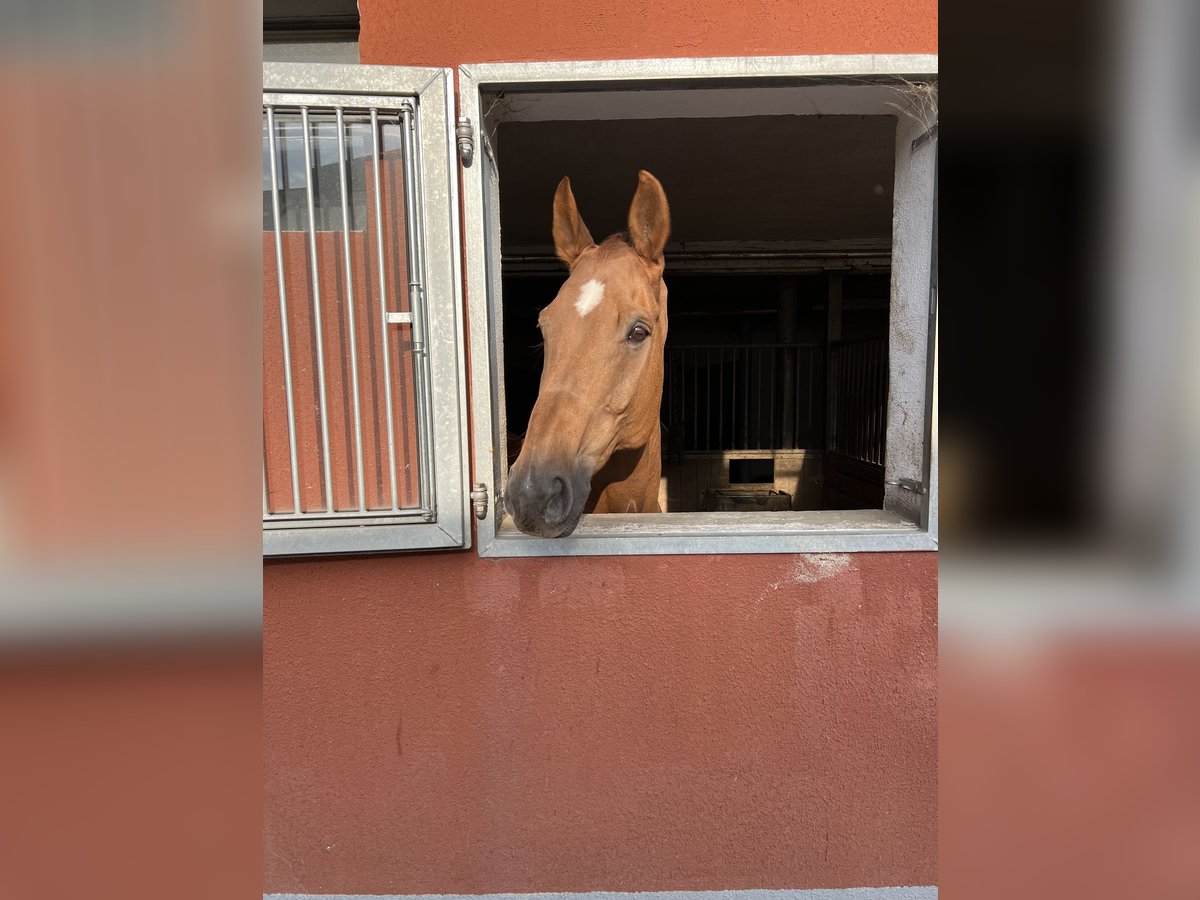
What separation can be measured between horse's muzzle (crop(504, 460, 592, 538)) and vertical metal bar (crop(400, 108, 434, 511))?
327mm

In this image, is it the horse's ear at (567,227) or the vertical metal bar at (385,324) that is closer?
the vertical metal bar at (385,324)

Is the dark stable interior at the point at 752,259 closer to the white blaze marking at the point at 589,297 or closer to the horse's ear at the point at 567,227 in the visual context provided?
the horse's ear at the point at 567,227

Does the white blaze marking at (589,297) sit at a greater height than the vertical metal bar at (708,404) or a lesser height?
greater

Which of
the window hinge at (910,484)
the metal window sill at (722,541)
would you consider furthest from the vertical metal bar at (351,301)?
the window hinge at (910,484)

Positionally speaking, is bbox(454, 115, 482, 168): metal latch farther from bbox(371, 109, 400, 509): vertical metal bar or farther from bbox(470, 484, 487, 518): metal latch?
bbox(470, 484, 487, 518): metal latch

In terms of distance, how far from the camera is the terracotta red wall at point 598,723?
2.11m

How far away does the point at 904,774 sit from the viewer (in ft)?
7.14

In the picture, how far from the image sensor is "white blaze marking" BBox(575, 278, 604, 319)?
207cm

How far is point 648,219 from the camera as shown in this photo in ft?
7.63

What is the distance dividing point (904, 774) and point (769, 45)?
241 cm

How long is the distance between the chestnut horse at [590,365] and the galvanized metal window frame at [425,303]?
0.26 m

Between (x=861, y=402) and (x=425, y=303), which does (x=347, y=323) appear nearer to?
(x=425, y=303)
